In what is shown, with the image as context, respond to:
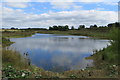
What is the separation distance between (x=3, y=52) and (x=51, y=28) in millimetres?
71818

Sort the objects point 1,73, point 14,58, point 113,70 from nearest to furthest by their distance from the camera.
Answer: point 1,73 < point 113,70 < point 14,58

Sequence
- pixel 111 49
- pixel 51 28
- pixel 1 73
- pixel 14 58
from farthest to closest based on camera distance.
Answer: pixel 51 28 → pixel 14 58 → pixel 1 73 → pixel 111 49

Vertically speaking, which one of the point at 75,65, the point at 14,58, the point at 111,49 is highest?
the point at 111,49

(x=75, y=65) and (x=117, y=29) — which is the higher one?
(x=117, y=29)

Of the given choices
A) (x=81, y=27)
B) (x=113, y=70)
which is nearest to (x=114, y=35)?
(x=113, y=70)

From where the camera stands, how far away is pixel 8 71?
632 cm

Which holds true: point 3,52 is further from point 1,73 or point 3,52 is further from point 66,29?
point 66,29

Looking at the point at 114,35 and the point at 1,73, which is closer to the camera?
the point at 114,35

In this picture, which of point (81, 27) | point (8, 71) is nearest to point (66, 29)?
point (81, 27)

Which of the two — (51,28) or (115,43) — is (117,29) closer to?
(115,43)

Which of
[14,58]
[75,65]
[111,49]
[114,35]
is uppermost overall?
[114,35]

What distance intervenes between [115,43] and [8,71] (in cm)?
420

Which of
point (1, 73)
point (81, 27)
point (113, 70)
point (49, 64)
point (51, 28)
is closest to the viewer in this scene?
point (1, 73)

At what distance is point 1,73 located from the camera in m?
6.05
